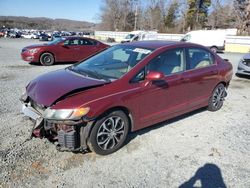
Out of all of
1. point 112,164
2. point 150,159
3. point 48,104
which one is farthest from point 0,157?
point 150,159

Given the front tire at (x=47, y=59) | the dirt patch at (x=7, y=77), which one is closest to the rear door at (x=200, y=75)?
the dirt patch at (x=7, y=77)

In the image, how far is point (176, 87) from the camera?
14.5ft

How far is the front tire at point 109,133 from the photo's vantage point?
3.48m

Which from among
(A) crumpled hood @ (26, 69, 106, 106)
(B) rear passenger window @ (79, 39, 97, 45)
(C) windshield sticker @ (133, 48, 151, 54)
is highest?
(B) rear passenger window @ (79, 39, 97, 45)

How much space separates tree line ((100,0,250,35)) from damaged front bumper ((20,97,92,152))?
41939 millimetres

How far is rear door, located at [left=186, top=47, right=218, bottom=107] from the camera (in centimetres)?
479

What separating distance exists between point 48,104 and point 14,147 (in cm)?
102

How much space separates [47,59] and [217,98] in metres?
8.56

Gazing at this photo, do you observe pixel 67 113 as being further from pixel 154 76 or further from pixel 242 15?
pixel 242 15

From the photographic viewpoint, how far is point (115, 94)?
140 inches

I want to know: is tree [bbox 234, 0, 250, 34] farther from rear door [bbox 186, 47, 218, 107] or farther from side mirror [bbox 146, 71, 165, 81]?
side mirror [bbox 146, 71, 165, 81]

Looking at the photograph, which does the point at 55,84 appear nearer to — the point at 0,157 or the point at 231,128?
the point at 0,157

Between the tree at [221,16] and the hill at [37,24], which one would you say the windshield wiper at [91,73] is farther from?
the hill at [37,24]

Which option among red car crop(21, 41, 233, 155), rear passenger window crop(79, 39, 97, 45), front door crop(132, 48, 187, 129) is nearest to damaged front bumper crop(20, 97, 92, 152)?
red car crop(21, 41, 233, 155)
